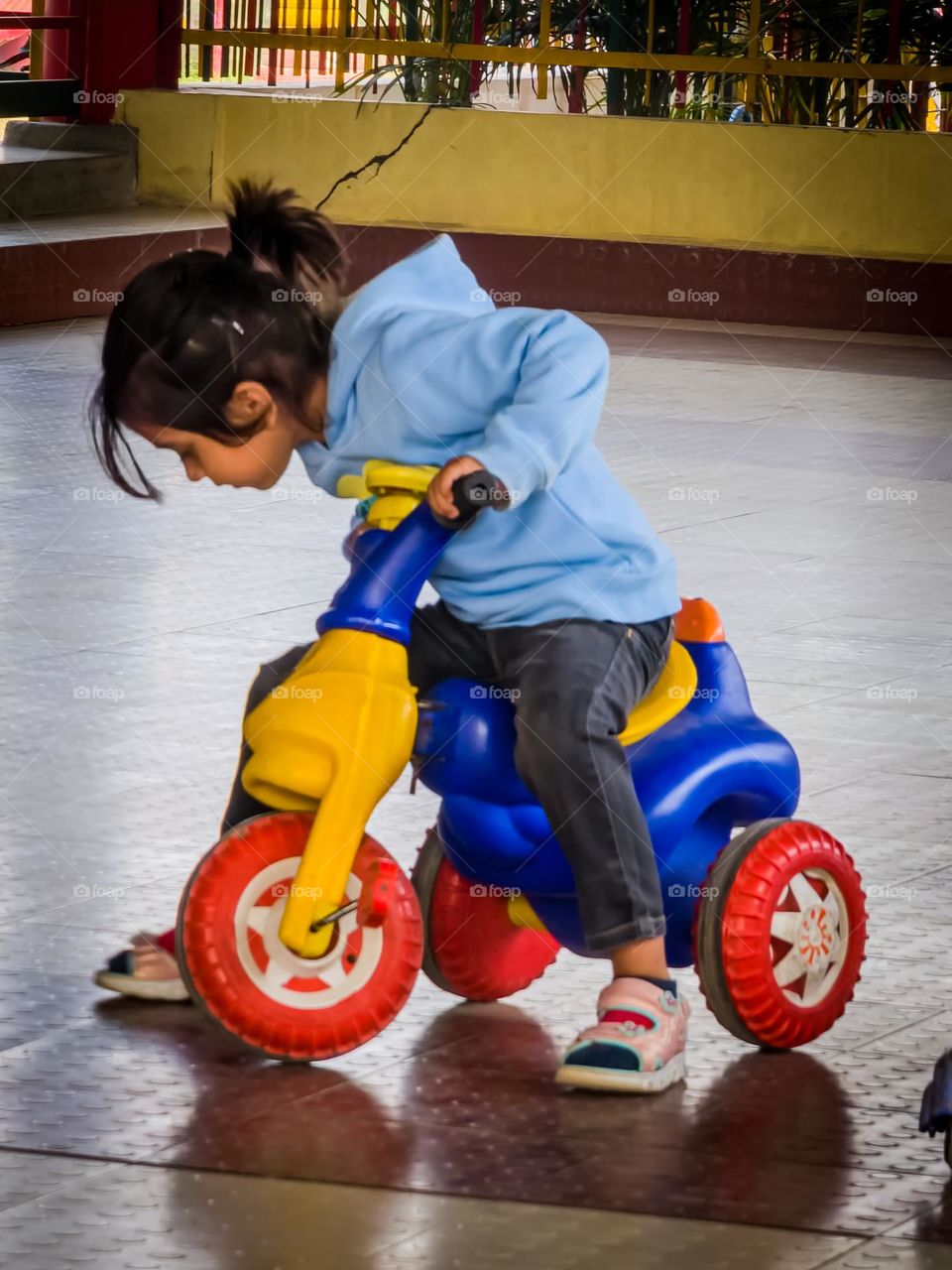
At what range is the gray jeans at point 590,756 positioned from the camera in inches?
78.0

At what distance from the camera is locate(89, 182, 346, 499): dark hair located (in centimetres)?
203

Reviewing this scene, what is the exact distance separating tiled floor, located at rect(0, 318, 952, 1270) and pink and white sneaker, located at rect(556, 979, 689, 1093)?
21 mm

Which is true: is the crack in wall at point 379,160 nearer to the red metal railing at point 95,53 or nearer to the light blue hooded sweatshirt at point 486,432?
the red metal railing at point 95,53

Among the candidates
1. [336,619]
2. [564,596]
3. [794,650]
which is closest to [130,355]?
[336,619]

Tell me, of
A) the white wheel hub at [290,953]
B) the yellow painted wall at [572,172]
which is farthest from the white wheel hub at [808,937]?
the yellow painted wall at [572,172]

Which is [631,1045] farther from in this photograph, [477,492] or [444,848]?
[477,492]

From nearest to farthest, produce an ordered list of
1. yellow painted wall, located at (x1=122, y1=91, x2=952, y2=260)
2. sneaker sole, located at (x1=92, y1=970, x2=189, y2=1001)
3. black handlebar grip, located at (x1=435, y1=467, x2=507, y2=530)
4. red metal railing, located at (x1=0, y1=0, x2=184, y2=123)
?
1. black handlebar grip, located at (x1=435, y1=467, x2=507, y2=530)
2. sneaker sole, located at (x1=92, y1=970, x2=189, y2=1001)
3. yellow painted wall, located at (x1=122, y1=91, x2=952, y2=260)
4. red metal railing, located at (x1=0, y1=0, x2=184, y2=123)

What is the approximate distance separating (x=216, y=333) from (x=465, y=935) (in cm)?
61

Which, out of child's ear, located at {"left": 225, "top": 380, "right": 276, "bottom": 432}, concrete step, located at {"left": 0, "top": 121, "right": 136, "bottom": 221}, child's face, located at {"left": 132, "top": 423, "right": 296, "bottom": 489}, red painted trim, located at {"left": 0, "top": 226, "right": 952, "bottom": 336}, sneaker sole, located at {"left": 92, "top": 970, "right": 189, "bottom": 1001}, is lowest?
red painted trim, located at {"left": 0, "top": 226, "right": 952, "bottom": 336}

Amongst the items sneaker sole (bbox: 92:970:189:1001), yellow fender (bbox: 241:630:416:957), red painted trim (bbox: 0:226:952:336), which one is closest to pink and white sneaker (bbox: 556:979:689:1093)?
yellow fender (bbox: 241:630:416:957)

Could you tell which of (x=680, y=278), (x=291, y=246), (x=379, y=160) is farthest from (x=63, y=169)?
(x=291, y=246)

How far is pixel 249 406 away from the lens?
2.05m

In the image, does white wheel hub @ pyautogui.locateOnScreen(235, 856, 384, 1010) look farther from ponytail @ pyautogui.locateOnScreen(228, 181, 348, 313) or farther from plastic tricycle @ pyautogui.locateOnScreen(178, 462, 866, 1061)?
ponytail @ pyautogui.locateOnScreen(228, 181, 348, 313)

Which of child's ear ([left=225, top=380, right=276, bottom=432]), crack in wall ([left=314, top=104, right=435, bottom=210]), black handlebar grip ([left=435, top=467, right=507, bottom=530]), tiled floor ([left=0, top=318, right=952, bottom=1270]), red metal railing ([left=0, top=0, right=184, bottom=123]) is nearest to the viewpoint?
tiled floor ([left=0, top=318, right=952, bottom=1270])
